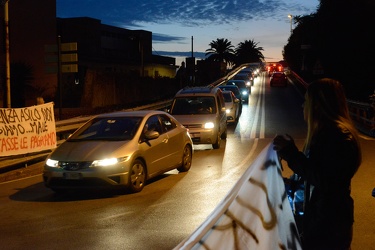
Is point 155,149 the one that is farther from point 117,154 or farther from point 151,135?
point 117,154

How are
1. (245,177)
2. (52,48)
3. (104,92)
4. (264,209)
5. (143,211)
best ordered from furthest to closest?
(104,92)
(52,48)
(143,211)
(245,177)
(264,209)

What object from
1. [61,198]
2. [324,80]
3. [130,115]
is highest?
[324,80]

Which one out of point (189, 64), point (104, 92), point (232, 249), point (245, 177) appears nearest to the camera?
point (232, 249)

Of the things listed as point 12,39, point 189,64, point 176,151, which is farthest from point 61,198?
point 189,64

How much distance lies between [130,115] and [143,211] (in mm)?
3253

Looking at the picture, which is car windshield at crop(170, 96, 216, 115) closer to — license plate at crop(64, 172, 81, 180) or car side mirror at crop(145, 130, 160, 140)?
car side mirror at crop(145, 130, 160, 140)

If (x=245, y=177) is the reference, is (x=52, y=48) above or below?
above

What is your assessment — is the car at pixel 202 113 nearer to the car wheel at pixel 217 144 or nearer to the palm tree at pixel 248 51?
the car wheel at pixel 217 144

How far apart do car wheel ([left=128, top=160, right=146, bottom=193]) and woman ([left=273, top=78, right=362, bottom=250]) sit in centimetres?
745

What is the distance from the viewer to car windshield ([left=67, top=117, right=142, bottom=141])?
37.1 feet

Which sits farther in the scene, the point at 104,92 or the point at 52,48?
the point at 104,92

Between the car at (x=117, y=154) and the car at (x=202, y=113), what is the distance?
13.5ft

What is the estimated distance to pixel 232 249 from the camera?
7.89 ft

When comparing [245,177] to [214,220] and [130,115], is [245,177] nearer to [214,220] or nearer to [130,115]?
[214,220]
